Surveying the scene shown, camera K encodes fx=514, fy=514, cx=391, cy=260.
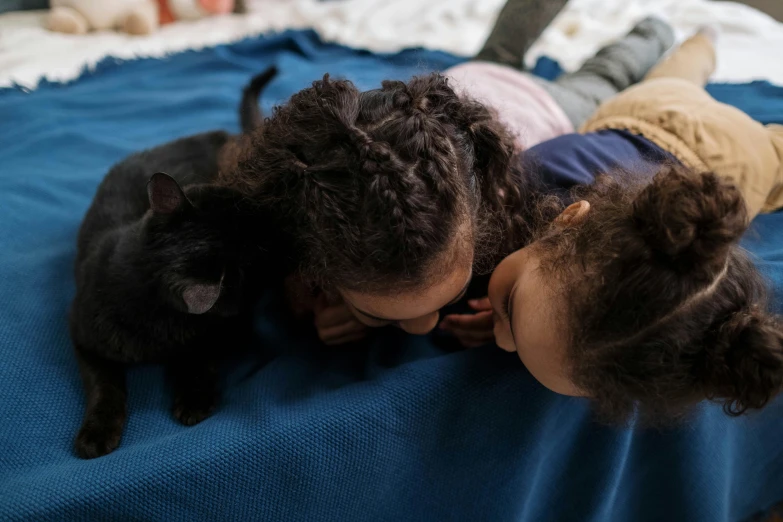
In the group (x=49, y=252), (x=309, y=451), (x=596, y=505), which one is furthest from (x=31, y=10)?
(x=596, y=505)

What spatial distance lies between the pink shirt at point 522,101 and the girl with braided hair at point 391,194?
309 millimetres

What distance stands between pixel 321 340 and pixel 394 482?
0.25 meters

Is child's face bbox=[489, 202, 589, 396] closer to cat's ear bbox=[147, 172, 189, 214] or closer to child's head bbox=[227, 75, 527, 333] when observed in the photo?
child's head bbox=[227, 75, 527, 333]

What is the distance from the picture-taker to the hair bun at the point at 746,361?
1.60 ft

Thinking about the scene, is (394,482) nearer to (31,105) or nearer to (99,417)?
(99,417)

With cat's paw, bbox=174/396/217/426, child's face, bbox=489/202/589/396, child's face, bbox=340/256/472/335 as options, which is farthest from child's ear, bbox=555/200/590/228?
cat's paw, bbox=174/396/217/426

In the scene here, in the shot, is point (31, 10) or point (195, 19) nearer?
point (31, 10)

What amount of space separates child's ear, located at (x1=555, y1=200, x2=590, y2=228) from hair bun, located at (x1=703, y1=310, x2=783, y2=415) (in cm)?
21

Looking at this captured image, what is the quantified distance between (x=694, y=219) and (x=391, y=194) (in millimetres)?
290

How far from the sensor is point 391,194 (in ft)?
1.78

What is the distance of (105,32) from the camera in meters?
1.81

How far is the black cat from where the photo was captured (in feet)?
2.15

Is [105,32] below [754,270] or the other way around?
below

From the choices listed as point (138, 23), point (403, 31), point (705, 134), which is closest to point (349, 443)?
point (705, 134)
